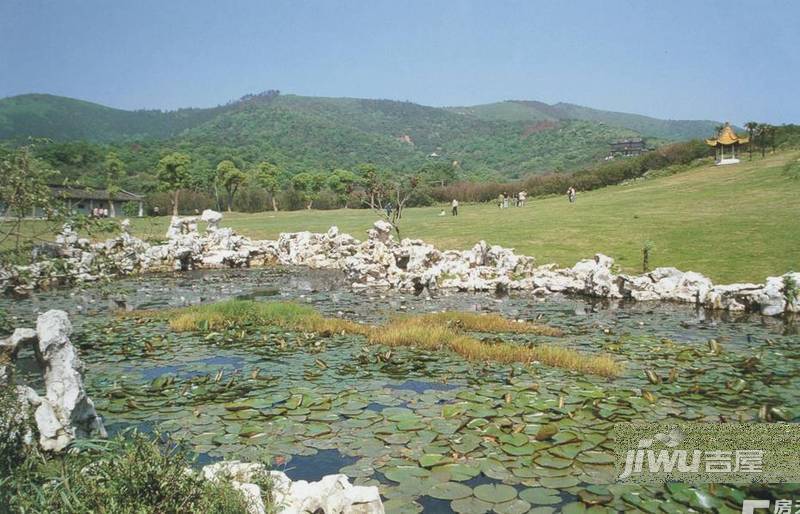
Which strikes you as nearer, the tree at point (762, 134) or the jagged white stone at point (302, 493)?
the jagged white stone at point (302, 493)

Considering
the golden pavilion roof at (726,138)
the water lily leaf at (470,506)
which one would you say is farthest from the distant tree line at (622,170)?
the water lily leaf at (470,506)

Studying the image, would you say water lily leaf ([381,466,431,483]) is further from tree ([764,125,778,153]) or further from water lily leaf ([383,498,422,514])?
tree ([764,125,778,153])

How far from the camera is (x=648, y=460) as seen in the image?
24.1 ft

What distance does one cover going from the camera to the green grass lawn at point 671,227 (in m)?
24.7

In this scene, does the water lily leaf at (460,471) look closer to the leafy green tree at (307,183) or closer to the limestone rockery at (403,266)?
the limestone rockery at (403,266)

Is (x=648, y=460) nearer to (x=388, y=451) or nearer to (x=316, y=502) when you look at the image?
(x=388, y=451)

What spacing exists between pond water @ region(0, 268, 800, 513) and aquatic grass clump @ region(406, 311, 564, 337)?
705mm

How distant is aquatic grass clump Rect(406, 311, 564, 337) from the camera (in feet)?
52.4

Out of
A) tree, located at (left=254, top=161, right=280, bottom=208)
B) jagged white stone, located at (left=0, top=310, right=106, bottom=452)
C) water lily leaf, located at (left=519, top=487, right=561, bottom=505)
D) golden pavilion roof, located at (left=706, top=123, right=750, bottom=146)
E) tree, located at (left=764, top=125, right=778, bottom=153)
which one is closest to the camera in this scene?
water lily leaf, located at (left=519, top=487, right=561, bottom=505)

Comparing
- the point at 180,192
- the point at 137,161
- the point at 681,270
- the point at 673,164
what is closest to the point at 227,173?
the point at 180,192

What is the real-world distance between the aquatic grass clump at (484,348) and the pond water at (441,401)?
1.41 feet

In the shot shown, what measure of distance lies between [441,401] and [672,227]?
87.3 ft

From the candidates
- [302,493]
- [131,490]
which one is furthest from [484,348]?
[131,490]

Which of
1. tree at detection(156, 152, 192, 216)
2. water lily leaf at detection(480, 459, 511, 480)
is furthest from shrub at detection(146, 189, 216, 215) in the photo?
water lily leaf at detection(480, 459, 511, 480)
